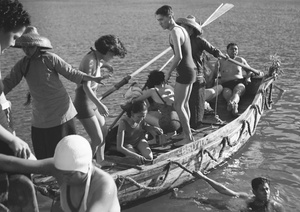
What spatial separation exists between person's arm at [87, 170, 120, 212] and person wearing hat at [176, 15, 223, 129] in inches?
184

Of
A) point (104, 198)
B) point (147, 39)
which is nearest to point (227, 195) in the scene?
point (104, 198)

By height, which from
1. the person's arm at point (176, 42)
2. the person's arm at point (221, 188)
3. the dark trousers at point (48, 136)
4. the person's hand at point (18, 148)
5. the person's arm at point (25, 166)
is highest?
the person's arm at point (176, 42)

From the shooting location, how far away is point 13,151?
10.4 ft

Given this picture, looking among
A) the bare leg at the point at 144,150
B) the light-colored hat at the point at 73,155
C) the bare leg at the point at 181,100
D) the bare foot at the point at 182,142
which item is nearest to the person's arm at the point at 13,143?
the light-colored hat at the point at 73,155

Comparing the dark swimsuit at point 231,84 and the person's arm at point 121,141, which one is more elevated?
the dark swimsuit at point 231,84

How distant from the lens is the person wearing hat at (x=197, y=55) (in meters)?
7.21

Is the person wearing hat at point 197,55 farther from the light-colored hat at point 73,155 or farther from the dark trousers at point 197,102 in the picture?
the light-colored hat at point 73,155

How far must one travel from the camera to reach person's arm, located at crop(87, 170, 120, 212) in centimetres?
279

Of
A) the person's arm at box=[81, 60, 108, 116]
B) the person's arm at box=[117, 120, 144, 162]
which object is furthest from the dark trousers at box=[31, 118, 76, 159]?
the person's arm at box=[117, 120, 144, 162]

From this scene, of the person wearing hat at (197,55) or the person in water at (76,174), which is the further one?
the person wearing hat at (197,55)

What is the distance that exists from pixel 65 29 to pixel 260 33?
39.4ft

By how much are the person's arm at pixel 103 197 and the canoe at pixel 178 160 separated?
6.80 ft

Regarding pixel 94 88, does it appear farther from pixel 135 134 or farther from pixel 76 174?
pixel 76 174

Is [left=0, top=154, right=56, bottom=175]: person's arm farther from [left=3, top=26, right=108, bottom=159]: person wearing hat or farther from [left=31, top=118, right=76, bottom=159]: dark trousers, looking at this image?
[left=31, top=118, right=76, bottom=159]: dark trousers
